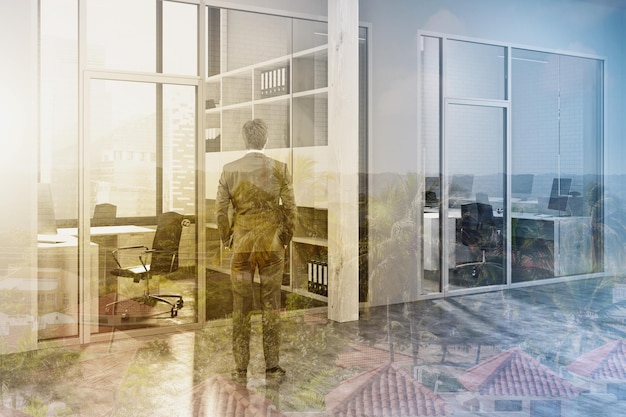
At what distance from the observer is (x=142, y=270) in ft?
8.29

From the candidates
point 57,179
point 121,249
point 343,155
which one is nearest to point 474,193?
point 343,155

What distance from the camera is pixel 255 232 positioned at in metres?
2.64

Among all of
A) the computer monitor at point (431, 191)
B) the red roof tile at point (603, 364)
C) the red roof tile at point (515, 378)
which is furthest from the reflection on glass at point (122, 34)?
the red roof tile at point (603, 364)

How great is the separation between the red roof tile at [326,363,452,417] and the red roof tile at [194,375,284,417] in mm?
272

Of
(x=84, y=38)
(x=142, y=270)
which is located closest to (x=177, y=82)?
(x=84, y=38)

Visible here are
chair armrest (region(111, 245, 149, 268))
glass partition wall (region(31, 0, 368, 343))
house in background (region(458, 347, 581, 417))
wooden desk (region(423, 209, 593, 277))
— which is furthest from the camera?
wooden desk (region(423, 209, 593, 277))

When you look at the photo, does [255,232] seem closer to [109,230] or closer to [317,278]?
[317,278]

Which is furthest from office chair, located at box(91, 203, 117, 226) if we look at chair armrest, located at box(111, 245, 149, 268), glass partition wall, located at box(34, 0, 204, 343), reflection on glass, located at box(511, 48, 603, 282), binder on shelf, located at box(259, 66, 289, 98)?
reflection on glass, located at box(511, 48, 603, 282)

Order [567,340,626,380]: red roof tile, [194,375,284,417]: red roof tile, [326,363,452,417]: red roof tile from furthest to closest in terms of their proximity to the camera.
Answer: [567,340,626,380]: red roof tile, [326,363,452,417]: red roof tile, [194,375,284,417]: red roof tile

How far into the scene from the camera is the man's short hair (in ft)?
8.49

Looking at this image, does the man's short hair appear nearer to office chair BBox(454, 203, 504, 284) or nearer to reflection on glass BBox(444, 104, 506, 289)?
reflection on glass BBox(444, 104, 506, 289)

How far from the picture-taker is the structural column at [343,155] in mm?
2791

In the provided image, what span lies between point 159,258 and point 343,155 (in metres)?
0.87

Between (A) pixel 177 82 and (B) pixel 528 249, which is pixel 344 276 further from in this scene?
(A) pixel 177 82
